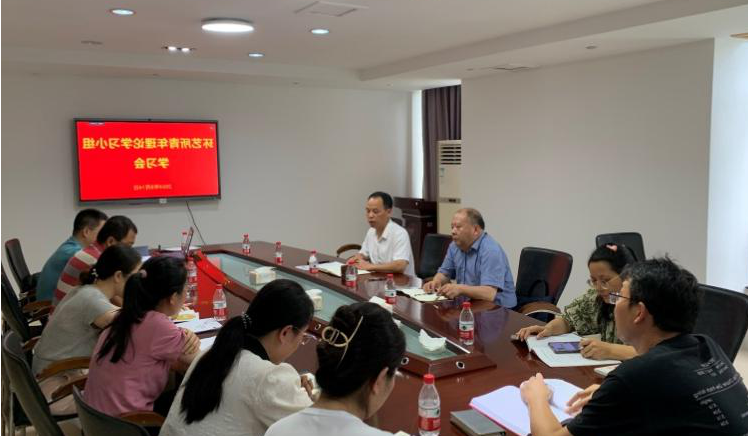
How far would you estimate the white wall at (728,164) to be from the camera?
4.32 meters

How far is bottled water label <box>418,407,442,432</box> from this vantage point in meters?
1.72

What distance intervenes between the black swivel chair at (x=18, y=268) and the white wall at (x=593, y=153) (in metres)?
4.18

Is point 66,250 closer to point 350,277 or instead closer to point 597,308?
point 350,277

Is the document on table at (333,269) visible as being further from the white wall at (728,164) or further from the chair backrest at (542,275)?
the white wall at (728,164)

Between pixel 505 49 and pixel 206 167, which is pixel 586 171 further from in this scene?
pixel 206 167

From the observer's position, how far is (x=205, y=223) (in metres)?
6.84

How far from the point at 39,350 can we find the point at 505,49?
375 centimetres

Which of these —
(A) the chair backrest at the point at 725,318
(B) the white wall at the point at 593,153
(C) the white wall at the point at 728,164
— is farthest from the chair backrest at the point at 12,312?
(C) the white wall at the point at 728,164

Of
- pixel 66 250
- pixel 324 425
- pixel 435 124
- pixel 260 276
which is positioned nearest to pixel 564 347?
pixel 324 425

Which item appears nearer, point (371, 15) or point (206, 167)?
point (371, 15)

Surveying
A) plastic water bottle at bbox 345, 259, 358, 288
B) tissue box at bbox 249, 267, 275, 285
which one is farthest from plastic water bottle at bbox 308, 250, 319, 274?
plastic water bottle at bbox 345, 259, 358, 288

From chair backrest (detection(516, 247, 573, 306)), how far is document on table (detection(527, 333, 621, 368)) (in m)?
1.06

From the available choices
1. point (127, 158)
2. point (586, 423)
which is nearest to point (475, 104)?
point (127, 158)

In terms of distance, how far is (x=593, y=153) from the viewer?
17.0ft
